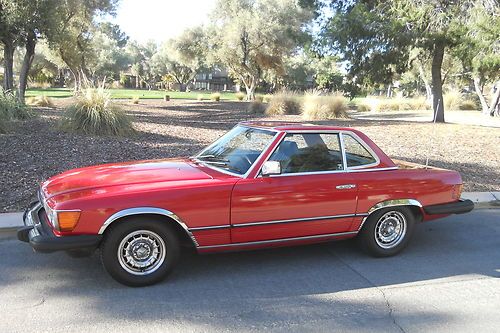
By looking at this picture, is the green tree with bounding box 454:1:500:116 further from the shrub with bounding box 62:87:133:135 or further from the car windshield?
the car windshield

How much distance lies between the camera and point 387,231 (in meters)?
5.17

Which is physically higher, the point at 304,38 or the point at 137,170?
the point at 304,38

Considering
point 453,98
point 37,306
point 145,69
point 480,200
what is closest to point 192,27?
point 453,98

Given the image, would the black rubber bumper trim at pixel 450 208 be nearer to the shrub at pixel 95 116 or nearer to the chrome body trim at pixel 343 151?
the chrome body trim at pixel 343 151

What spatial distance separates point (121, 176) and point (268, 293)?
177cm

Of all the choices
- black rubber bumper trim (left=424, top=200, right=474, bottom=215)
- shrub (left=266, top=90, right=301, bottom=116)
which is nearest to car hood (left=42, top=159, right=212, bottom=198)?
black rubber bumper trim (left=424, top=200, right=474, bottom=215)

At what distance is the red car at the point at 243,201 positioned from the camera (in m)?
4.01

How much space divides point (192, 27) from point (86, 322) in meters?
45.2

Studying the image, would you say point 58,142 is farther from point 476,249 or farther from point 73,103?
point 476,249

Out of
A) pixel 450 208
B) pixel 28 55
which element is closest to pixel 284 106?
pixel 28 55

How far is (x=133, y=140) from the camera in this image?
11109mm

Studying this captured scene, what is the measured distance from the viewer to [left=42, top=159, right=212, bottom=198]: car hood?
4.29 m

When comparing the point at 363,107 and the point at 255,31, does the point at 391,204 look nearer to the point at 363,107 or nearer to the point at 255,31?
the point at 363,107

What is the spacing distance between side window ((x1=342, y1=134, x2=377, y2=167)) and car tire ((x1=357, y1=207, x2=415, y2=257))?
555mm
